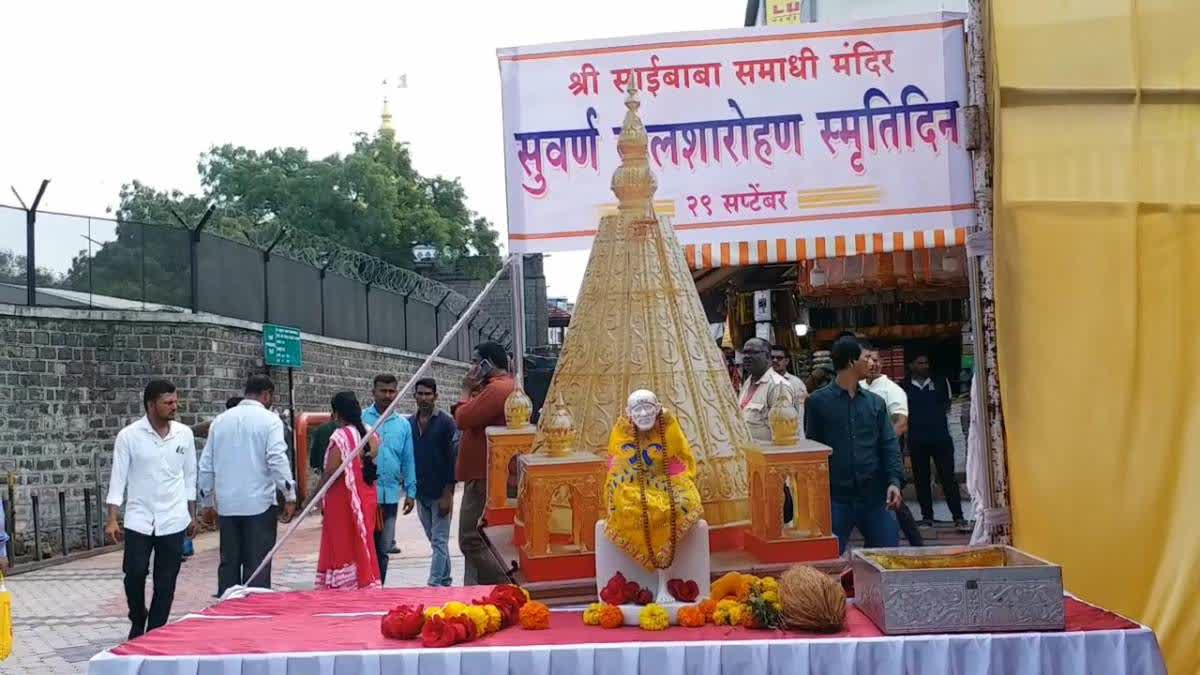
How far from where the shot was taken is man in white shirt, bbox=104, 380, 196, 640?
6008 mm

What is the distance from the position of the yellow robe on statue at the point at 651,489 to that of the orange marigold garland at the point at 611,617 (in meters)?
0.21

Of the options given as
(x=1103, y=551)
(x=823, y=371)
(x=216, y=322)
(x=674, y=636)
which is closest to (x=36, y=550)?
(x=216, y=322)

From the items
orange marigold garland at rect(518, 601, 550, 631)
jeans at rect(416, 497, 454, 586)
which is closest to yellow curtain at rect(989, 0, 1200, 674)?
orange marigold garland at rect(518, 601, 550, 631)

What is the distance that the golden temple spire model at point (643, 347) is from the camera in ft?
16.0

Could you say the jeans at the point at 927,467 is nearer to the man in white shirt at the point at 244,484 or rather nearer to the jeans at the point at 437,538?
the jeans at the point at 437,538

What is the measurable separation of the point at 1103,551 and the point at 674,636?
6.15ft

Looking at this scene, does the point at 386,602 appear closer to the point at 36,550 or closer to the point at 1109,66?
the point at 1109,66

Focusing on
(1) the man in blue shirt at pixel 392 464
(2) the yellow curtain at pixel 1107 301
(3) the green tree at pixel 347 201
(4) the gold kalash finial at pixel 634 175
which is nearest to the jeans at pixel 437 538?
(1) the man in blue shirt at pixel 392 464

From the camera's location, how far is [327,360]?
18.5 metres

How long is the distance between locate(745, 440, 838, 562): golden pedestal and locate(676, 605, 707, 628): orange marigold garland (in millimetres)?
Answer: 677

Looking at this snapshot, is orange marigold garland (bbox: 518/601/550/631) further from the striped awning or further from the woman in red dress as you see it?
the woman in red dress

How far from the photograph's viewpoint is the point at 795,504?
453 cm

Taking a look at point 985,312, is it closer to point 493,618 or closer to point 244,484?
point 493,618

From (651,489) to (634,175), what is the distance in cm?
167
